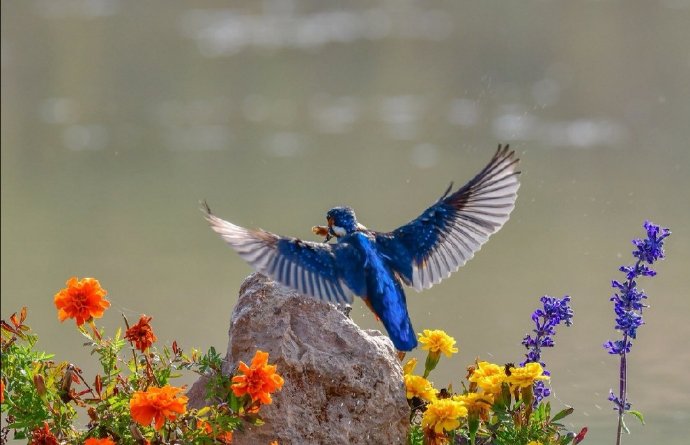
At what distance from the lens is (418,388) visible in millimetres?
2525

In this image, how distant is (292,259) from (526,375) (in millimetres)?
524

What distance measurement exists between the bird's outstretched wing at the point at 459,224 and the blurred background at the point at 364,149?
905 millimetres

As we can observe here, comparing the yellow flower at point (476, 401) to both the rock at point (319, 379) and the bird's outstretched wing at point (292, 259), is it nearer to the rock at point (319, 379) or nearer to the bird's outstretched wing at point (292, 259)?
the rock at point (319, 379)

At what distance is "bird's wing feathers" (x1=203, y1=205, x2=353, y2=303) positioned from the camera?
238 cm

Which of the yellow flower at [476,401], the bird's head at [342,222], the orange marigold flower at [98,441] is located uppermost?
the bird's head at [342,222]

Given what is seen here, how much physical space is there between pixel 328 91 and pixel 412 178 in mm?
2404

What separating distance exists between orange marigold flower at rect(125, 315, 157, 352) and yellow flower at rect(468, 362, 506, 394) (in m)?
0.67

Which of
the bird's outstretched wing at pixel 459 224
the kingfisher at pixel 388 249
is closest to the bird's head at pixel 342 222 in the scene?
the kingfisher at pixel 388 249

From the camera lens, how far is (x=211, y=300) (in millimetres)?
5105

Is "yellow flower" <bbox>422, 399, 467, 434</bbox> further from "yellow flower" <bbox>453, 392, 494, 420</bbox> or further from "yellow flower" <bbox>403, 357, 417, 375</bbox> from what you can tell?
"yellow flower" <bbox>403, 357, 417, 375</bbox>

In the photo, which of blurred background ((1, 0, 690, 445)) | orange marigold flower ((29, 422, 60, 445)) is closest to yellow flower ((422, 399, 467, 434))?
orange marigold flower ((29, 422, 60, 445))

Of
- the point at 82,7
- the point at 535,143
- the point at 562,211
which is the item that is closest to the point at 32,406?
the point at 562,211

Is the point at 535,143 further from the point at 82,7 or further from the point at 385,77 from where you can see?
the point at 82,7

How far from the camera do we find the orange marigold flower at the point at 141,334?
2.37 m
